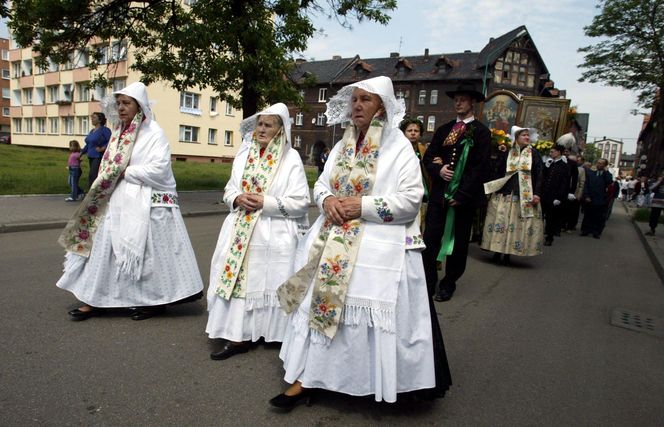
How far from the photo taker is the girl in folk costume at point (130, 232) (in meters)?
4.12

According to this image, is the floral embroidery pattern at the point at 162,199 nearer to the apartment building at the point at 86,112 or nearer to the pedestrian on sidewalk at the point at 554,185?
the pedestrian on sidewalk at the point at 554,185

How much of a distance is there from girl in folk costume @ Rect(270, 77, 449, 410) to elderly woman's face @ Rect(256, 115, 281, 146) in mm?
939

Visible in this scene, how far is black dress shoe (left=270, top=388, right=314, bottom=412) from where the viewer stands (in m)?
2.84

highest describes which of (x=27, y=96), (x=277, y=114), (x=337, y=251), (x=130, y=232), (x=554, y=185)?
(x=27, y=96)

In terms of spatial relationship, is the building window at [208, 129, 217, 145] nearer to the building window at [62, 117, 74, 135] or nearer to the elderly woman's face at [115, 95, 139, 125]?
the building window at [62, 117, 74, 135]

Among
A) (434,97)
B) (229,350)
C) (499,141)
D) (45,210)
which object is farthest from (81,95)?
(229,350)

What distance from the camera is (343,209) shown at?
2818mm

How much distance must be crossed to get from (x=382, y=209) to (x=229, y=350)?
1.70 metres

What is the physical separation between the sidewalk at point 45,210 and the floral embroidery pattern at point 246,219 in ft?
20.8

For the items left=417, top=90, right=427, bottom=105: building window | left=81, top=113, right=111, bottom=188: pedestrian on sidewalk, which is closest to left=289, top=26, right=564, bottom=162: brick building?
left=417, top=90, right=427, bottom=105: building window

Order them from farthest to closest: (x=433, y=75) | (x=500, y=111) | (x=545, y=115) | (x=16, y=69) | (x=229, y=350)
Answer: (x=16, y=69), (x=433, y=75), (x=500, y=111), (x=545, y=115), (x=229, y=350)

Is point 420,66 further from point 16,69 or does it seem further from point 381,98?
point 381,98

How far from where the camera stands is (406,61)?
51.6 meters

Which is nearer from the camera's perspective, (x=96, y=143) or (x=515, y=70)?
(x=96, y=143)
